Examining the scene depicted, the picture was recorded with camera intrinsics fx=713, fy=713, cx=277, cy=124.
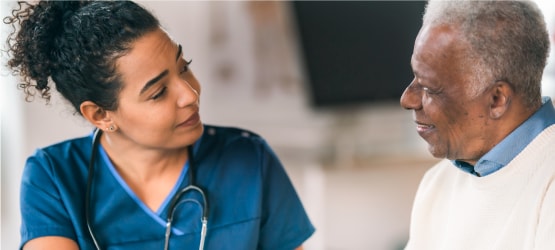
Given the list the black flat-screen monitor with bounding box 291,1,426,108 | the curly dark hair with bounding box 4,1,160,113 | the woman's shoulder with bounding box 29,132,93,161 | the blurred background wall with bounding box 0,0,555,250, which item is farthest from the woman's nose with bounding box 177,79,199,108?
the black flat-screen monitor with bounding box 291,1,426,108

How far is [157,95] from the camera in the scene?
132 cm

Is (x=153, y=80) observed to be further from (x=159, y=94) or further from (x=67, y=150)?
(x=67, y=150)

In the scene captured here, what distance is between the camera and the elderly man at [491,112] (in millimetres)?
1093

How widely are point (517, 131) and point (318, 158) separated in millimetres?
1773

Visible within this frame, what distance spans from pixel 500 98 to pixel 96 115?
2.45ft

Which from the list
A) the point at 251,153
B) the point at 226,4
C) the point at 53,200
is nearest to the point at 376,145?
the point at 226,4

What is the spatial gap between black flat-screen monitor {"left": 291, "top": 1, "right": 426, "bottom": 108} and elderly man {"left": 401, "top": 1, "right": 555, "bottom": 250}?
5.21 ft

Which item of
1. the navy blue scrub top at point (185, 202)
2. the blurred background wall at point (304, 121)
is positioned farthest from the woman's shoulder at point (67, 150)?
the blurred background wall at point (304, 121)

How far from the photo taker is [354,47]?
286 cm

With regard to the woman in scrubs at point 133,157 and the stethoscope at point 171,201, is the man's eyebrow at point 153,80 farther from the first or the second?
the stethoscope at point 171,201

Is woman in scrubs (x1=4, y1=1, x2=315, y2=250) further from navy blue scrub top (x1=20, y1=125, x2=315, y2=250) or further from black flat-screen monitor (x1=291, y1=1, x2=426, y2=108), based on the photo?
black flat-screen monitor (x1=291, y1=1, x2=426, y2=108)

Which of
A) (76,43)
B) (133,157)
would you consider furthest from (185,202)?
(76,43)

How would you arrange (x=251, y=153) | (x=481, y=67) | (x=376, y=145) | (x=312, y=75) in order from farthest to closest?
(x=376, y=145), (x=312, y=75), (x=251, y=153), (x=481, y=67)

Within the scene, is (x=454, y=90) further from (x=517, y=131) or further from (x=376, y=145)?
(x=376, y=145)
